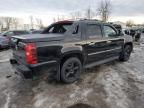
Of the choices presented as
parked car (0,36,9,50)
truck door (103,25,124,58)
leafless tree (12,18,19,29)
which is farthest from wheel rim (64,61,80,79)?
leafless tree (12,18,19,29)

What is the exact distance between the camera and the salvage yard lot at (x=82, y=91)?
11.7ft

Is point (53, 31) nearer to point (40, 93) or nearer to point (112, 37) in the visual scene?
point (112, 37)

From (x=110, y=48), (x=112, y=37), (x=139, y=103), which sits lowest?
(x=139, y=103)

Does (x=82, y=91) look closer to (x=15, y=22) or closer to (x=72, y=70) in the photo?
(x=72, y=70)

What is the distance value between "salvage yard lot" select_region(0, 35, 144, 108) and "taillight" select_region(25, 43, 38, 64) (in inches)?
35.6

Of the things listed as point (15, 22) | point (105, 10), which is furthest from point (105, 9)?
point (15, 22)

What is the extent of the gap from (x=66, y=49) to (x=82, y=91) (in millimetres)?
1148

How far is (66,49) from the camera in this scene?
14.0ft

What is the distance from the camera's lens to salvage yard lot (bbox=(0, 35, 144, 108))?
11.7ft

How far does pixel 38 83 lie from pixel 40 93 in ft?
2.28

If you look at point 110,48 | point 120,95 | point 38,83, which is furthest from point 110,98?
point 110,48

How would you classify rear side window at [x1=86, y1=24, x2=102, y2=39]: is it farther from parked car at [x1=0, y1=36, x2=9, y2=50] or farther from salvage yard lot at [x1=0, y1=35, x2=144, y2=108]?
parked car at [x1=0, y1=36, x2=9, y2=50]

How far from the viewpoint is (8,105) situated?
3.51m

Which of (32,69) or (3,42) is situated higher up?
(3,42)
